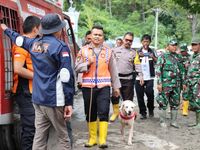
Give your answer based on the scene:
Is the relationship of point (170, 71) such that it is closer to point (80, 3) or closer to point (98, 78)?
point (98, 78)

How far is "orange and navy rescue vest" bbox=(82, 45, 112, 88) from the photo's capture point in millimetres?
6781

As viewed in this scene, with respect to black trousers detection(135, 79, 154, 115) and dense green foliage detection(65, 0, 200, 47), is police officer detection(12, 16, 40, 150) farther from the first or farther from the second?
dense green foliage detection(65, 0, 200, 47)

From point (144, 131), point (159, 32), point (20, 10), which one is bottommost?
point (144, 131)

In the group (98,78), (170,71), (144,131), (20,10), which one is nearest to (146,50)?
(170,71)

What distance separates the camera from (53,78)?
4973 millimetres

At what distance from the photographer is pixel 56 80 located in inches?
195

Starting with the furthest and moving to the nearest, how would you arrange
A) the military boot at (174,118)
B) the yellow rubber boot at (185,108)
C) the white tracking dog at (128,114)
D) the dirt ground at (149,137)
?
the yellow rubber boot at (185,108) → the military boot at (174,118) → the white tracking dog at (128,114) → the dirt ground at (149,137)

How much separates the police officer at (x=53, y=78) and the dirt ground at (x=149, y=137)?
0.87 metres

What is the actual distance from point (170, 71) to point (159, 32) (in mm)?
41114

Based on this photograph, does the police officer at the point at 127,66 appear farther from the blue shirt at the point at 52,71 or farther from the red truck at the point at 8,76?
the blue shirt at the point at 52,71

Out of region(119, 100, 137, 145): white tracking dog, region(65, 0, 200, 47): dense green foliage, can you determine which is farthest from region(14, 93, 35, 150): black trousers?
region(65, 0, 200, 47): dense green foliage

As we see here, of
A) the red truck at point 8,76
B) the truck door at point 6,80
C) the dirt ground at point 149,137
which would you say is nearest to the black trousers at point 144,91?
the dirt ground at point 149,137

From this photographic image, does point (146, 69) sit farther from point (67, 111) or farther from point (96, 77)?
point (67, 111)

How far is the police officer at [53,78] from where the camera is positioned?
16.2 ft
